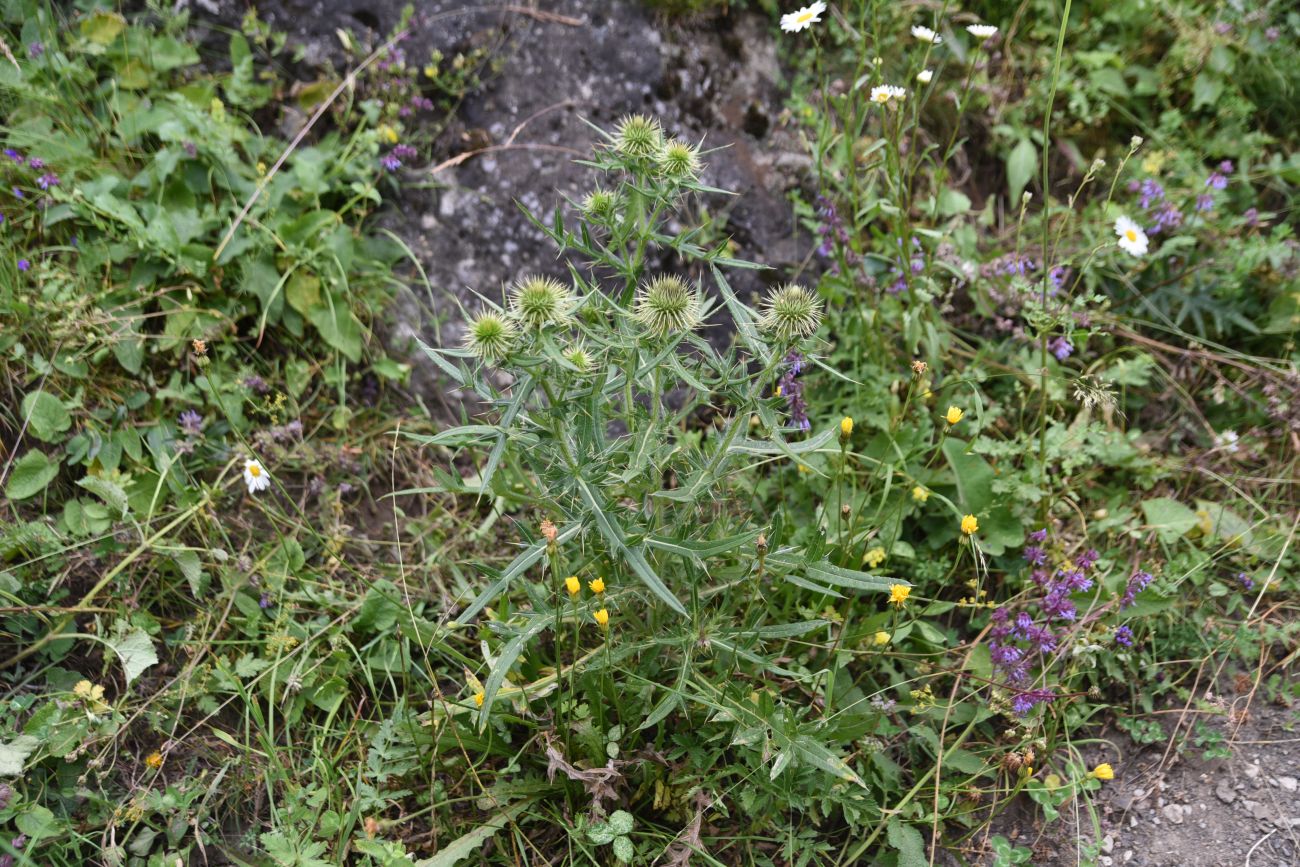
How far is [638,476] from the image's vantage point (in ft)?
6.97

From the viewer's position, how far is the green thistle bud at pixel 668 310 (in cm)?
189

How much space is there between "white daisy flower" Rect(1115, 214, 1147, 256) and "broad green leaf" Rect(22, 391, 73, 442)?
3.21 meters

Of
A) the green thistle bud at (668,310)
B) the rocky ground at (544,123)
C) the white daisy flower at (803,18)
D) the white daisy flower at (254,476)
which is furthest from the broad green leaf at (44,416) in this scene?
the white daisy flower at (803,18)

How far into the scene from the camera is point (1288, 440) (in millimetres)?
2904

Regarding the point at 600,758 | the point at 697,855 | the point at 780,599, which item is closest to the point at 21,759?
the point at 600,758

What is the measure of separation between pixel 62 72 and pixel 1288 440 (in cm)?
421

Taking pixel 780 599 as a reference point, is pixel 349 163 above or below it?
above

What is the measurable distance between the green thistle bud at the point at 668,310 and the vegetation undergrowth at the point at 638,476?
2 cm

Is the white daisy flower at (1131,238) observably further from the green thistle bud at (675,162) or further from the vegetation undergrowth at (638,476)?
the green thistle bud at (675,162)

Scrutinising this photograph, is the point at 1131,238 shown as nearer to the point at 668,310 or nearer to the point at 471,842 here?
the point at 668,310

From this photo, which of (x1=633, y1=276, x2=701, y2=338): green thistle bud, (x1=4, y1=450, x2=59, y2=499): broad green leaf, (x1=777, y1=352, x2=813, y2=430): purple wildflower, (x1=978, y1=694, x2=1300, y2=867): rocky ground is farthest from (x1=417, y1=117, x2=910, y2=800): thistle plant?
(x1=4, y1=450, x2=59, y2=499): broad green leaf

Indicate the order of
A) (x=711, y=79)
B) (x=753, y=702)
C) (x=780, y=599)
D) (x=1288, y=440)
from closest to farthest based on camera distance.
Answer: (x=753, y=702) < (x=780, y=599) < (x=1288, y=440) < (x=711, y=79)

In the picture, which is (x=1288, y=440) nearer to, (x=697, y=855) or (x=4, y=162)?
(x=697, y=855)

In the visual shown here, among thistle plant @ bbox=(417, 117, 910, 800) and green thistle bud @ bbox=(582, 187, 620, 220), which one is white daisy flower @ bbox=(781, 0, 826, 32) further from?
green thistle bud @ bbox=(582, 187, 620, 220)
